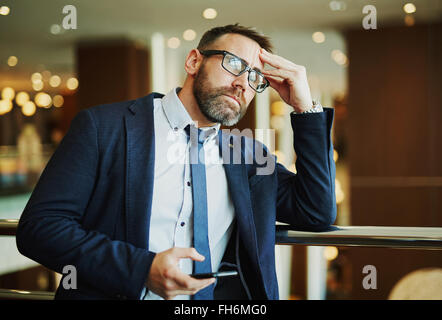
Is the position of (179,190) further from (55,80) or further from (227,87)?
(55,80)

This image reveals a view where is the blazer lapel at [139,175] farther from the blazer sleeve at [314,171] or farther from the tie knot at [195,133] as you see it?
the blazer sleeve at [314,171]

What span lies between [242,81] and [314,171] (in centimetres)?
36

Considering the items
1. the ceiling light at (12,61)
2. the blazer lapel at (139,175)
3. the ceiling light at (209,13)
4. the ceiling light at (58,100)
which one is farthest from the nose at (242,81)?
the ceiling light at (58,100)

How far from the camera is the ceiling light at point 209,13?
207 inches

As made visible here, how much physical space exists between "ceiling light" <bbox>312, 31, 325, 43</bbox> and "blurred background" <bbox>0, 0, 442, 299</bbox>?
0.01m

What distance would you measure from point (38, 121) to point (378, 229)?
809 cm

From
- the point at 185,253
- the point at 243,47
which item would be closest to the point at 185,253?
the point at 185,253

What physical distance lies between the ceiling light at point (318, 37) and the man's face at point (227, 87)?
503cm

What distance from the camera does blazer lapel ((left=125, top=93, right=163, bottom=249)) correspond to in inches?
46.4

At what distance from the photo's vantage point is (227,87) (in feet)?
4.56

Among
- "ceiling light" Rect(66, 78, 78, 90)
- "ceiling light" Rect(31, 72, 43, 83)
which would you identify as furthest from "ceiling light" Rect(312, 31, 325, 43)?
"ceiling light" Rect(31, 72, 43, 83)

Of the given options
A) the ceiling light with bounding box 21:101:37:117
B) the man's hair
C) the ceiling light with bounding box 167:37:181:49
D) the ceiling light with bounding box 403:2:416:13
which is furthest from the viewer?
the ceiling light with bounding box 21:101:37:117

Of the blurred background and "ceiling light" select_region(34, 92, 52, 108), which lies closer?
the blurred background

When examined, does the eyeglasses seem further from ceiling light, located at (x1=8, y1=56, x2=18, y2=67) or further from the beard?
ceiling light, located at (x1=8, y1=56, x2=18, y2=67)
